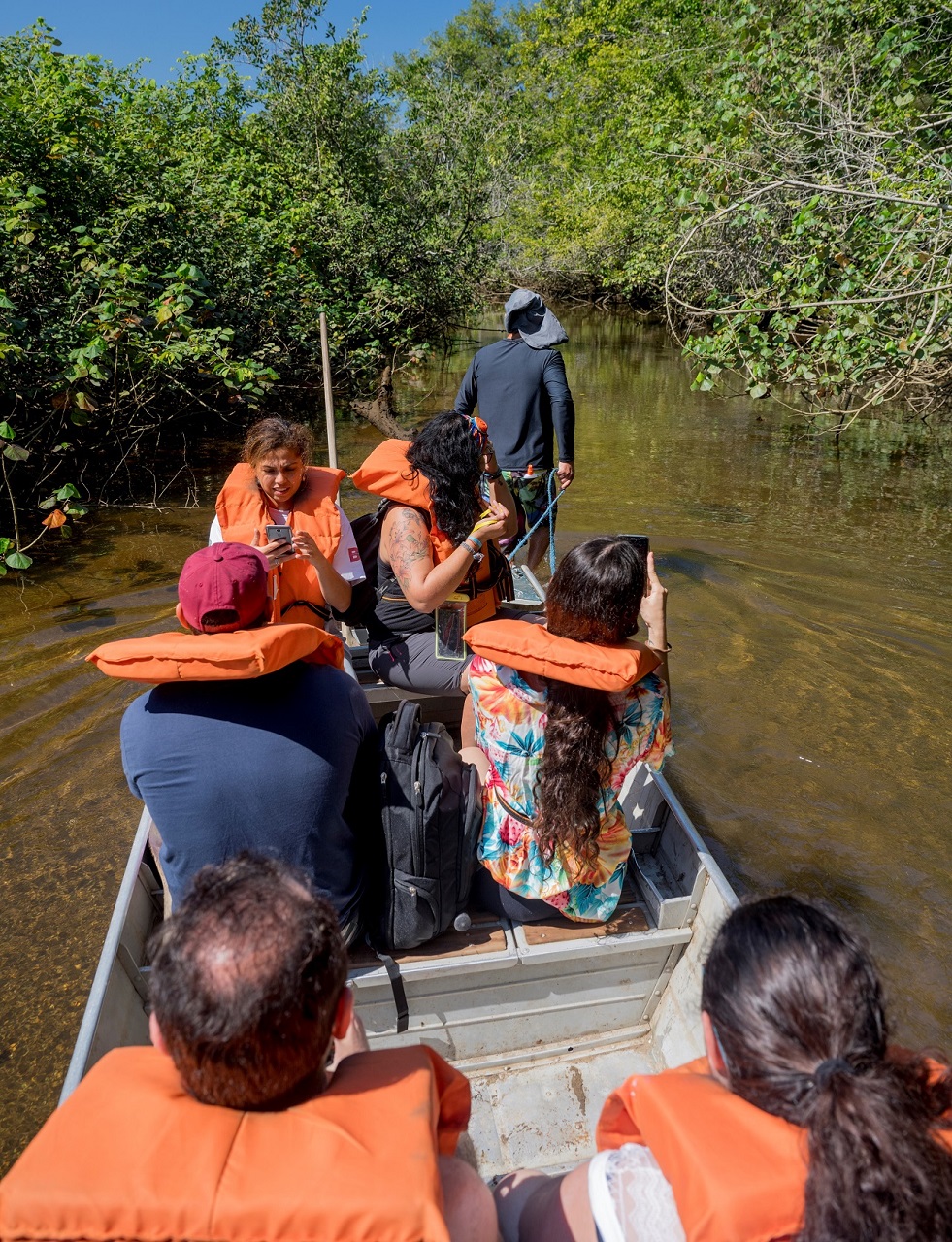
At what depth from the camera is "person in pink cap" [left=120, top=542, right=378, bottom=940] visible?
1.68 meters

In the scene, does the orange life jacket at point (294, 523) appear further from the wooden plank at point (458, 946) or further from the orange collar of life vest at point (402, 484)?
the wooden plank at point (458, 946)

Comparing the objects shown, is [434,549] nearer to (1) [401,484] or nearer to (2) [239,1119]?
(1) [401,484]

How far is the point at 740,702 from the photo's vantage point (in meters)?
4.59

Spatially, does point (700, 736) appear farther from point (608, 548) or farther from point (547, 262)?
point (547, 262)

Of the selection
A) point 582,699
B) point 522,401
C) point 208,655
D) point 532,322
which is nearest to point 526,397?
point 522,401

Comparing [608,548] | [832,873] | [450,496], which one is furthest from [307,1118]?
[832,873]

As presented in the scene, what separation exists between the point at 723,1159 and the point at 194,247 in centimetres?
873

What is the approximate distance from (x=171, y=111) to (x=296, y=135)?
10.6 ft

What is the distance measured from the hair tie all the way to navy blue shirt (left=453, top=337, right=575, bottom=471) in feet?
12.5

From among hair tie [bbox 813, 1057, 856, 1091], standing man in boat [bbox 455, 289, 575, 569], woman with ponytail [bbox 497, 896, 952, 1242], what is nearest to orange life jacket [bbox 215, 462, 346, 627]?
standing man in boat [bbox 455, 289, 575, 569]

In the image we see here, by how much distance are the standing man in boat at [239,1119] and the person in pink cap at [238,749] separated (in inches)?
22.6

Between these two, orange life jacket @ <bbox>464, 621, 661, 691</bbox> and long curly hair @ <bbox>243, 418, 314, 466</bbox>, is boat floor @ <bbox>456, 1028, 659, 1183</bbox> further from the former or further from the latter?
long curly hair @ <bbox>243, 418, 314, 466</bbox>

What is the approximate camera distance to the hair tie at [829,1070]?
0.94 metres

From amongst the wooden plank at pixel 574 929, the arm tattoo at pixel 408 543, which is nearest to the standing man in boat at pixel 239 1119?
the wooden plank at pixel 574 929
